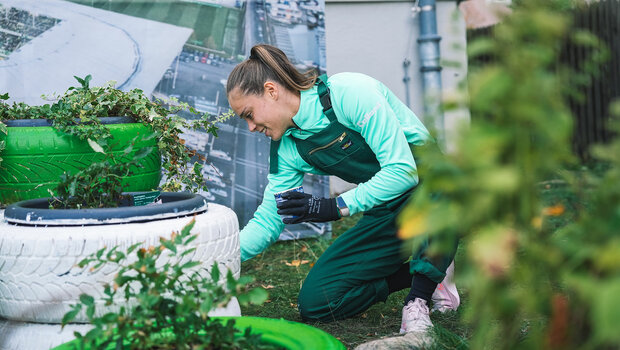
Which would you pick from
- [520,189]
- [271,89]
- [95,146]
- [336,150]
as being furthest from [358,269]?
[520,189]

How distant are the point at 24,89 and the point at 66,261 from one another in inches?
86.5

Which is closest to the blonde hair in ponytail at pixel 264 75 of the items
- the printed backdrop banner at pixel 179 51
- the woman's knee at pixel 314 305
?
the woman's knee at pixel 314 305

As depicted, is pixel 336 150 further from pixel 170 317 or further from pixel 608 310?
pixel 608 310

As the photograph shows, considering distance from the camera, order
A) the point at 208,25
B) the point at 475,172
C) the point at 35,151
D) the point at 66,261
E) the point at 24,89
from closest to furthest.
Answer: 1. the point at 475,172
2. the point at 66,261
3. the point at 35,151
4. the point at 24,89
5. the point at 208,25

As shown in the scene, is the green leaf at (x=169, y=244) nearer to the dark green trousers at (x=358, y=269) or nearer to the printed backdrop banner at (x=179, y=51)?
the dark green trousers at (x=358, y=269)

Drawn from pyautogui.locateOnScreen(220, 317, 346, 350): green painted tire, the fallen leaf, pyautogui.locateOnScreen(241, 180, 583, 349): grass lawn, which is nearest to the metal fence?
pyautogui.locateOnScreen(241, 180, 583, 349): grass lawn

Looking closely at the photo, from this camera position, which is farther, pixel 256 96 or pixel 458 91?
pixel 256 96

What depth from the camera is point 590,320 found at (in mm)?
900

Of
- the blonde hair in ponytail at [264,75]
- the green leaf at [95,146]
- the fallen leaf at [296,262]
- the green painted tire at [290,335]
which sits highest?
the blonde hair in ponytail at [264,75]

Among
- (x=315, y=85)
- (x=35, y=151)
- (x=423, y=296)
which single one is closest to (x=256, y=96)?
(x=315, y=85)

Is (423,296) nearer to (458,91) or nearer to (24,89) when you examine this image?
(458,91)

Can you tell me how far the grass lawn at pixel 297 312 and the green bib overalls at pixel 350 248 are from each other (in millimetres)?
79

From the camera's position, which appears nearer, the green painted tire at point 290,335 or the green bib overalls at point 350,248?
the green painted tire at point 290,335

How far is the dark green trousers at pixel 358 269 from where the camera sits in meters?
2.67
